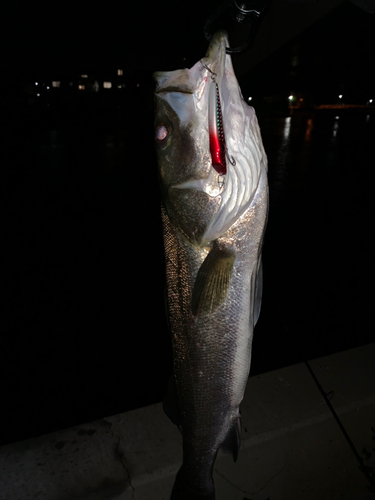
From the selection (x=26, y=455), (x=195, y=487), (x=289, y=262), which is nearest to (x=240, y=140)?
(x=195, y=487)

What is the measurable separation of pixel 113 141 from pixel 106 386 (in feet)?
69.8

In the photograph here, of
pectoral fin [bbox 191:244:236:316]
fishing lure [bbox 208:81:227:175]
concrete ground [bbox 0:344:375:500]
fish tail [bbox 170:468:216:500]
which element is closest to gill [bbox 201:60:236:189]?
fishing lure [bbox 208:81:227:175]

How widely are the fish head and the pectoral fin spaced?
0.08 metres

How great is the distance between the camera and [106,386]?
3.88 m

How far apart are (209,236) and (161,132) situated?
443 mm

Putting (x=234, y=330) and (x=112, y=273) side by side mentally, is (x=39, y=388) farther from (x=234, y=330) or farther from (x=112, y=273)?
(x=234, y=330)

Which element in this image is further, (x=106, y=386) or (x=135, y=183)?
(x=135, y=183)

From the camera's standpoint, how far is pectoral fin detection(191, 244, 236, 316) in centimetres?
134

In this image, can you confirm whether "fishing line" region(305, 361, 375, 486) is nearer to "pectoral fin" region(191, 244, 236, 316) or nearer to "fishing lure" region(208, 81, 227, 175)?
"pectoral fin" region(191, 244, 236, 316)

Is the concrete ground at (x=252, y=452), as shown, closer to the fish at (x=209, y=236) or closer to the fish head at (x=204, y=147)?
the fish at (x=209, y=236)

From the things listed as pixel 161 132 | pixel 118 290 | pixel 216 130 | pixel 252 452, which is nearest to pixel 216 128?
pixel 216 130

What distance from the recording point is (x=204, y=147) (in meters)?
1.28

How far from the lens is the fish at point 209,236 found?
1.23m

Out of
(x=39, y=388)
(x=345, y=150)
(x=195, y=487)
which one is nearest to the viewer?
(x=195, y=487)
